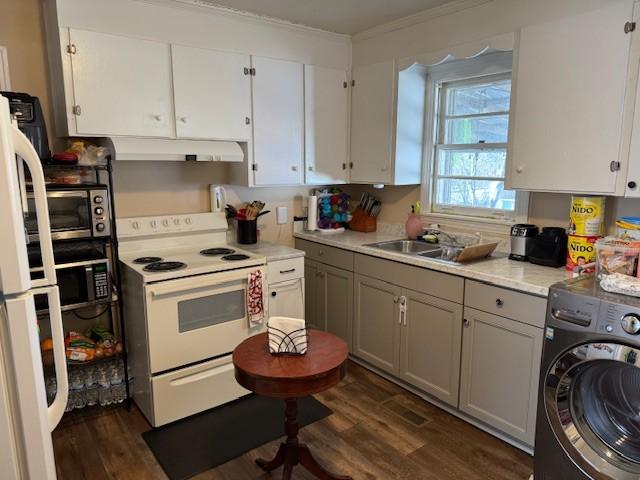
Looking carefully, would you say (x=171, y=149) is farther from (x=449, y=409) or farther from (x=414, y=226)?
(x=449, y=409)

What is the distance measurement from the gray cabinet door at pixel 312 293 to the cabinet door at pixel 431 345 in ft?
2.86

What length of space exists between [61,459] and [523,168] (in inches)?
113

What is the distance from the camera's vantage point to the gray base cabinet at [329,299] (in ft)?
10.6

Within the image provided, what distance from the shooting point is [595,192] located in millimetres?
2178

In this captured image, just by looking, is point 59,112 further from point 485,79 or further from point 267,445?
point 485,79

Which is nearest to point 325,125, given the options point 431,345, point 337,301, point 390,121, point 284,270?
point 390,121

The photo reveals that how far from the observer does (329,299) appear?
11.1 feet

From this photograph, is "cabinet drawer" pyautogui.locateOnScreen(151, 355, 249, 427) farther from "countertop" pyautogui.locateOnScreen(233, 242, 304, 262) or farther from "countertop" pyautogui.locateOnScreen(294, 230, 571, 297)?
"countertop" pyautogui.locateOnScreen(294, 230, 571, 297)

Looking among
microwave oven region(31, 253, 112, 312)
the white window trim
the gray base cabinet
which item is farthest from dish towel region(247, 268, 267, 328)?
the white window trim

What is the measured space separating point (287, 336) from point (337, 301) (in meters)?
1.41

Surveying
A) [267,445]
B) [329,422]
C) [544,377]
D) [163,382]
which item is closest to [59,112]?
[163,382]

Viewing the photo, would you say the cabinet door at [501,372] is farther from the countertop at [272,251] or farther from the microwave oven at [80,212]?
the microwave oven at [80,212]

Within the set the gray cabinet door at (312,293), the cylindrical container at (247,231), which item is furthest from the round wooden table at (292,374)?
the gray cabinet door at (312,293)

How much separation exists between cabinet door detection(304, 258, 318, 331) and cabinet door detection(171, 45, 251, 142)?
1112 millimetres
